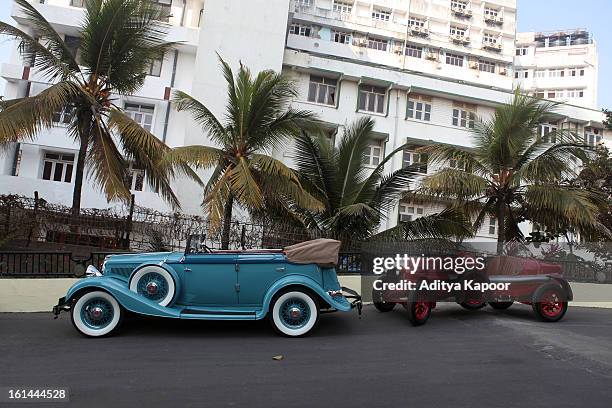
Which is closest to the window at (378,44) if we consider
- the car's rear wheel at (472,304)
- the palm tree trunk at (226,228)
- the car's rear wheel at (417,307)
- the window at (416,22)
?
the window at (416,22)

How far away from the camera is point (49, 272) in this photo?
10633 millimetres

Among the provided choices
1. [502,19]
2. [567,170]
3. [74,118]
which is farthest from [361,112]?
[502,19]

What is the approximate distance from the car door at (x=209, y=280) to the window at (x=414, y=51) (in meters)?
50.5

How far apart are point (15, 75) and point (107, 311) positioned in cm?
2184

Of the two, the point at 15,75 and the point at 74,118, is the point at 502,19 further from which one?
the point at 74,118

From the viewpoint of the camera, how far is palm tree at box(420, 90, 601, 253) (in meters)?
13.5

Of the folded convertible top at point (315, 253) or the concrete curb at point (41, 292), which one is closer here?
the folded convertible top at point (315, 253)

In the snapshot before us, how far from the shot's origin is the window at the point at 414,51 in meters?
53.1

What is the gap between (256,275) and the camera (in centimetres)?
696

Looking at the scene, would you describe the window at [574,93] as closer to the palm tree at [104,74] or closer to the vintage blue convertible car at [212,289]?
the palm tree at [104,74]

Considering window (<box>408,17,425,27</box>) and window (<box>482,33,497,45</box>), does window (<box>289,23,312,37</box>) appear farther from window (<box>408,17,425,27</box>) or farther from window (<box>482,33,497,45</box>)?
window (<box>482,33,497,45</box>)

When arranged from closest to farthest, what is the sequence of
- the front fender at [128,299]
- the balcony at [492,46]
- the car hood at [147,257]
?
the front fender at [128,299] < the car hood at [147,257] < the balcony at [492,46]

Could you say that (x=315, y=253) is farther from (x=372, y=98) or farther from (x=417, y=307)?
(x=372, y=98)

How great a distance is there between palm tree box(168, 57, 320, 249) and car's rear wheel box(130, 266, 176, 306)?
16.4 ft
